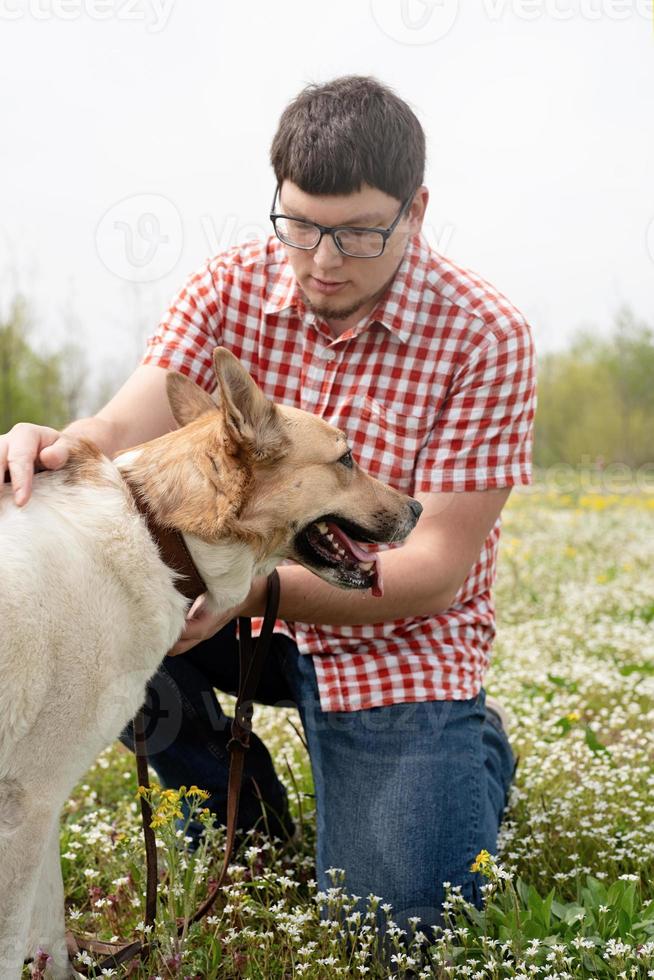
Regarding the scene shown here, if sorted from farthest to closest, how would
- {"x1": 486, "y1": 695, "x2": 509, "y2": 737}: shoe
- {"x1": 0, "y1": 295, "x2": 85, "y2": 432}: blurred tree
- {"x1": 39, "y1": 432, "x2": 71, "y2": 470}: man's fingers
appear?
{"x1": 0, "y1": 295, "x2": 85, "y2": 432}: blurred tree < {"x1": 486, "y1": 695, "x2": 509, "y2": 737}: shoe < {"x1": 39, "y1": 432, "x2": 71, "y2": 470}: man's fingers

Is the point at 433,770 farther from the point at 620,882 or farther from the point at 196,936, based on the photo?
the point at 196,936

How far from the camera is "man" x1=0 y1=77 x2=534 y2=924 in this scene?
347 centimetres

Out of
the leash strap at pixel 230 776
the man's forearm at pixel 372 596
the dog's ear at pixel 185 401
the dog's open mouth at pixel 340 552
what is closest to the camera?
the leash strap at pixel 230 776

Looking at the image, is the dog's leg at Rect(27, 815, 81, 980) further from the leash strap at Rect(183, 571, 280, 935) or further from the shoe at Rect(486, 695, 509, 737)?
the shoe at Rect(486, 695, 509, 737)

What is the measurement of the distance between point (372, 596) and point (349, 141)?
5.37 feet

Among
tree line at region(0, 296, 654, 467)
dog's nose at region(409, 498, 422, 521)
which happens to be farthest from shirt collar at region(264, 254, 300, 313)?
tree line at region(0, 296, 654, 467)

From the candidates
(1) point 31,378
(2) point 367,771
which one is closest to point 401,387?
(2) point 367,771

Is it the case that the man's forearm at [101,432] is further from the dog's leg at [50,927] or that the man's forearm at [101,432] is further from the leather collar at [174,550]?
the dog's leg at [50,927]

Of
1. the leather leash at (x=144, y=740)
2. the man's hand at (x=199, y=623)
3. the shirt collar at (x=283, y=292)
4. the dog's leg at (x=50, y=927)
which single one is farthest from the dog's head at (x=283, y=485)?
the dog's leg at (x=50, y=927)

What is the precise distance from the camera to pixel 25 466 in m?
2.72

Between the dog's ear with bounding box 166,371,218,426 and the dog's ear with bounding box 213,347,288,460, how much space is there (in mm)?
405

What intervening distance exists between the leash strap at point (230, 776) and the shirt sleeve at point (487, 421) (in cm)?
87

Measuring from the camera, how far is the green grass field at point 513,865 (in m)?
2.81

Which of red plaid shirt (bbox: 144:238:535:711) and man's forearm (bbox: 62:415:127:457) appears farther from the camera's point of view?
red plaid shirt (bbox: 144:238:535:711)
